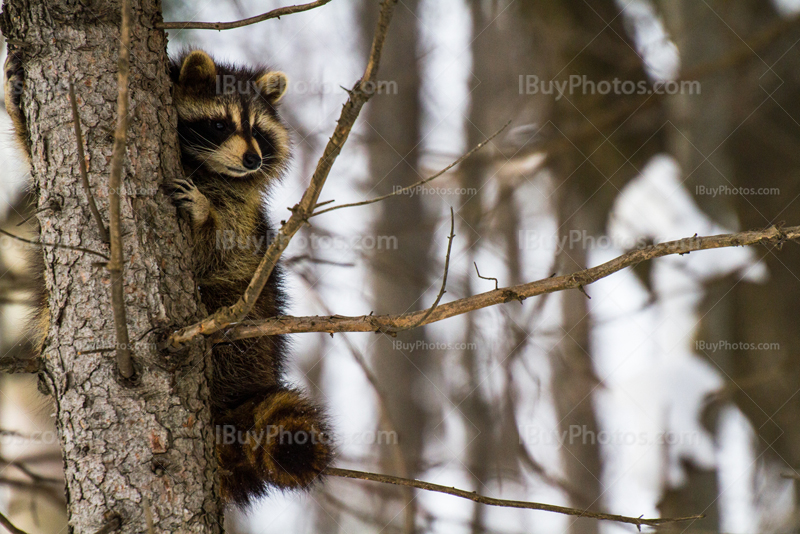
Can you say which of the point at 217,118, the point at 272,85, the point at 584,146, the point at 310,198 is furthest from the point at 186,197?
the point at 584,146

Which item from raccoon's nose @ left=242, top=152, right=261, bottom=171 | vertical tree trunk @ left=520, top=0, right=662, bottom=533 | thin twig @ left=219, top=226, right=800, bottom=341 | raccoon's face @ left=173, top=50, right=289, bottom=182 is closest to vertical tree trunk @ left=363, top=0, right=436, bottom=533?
vertical tree trunk @ left=520, top=0, right=662, bottom=533

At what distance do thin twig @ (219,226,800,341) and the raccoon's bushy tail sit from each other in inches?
26.9

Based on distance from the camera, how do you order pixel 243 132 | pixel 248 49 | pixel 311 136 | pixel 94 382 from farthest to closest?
pixel 248 49 < pixel 311 136 < pixel 243 132 < pixel 94 382

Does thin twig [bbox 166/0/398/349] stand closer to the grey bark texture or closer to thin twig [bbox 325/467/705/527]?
the grey bark texture

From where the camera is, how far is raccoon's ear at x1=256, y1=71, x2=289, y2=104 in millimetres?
3365

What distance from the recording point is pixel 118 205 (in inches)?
51.5

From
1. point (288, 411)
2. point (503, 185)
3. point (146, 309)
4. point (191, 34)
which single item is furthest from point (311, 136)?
point (146, 309)

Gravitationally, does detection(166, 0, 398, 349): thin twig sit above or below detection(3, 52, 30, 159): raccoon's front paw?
below

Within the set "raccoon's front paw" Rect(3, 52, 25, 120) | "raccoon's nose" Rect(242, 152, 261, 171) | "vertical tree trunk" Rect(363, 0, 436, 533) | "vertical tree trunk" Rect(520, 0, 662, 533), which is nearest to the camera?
"raccoon's front paw" Rect(3, 52, 25, 120)

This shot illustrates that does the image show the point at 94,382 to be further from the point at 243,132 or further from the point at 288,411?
the point at 243,132

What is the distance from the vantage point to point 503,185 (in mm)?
5531

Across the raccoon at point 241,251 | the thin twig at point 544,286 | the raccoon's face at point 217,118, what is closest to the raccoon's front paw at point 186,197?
the raccoon at point 241,251

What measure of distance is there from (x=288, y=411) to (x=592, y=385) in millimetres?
3974

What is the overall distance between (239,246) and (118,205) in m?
1.49
